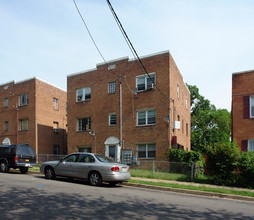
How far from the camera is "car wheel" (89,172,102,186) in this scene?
12.0 m

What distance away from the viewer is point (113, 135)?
2256 centimetres

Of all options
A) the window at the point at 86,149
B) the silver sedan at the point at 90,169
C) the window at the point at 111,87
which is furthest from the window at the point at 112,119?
the silver sedan at the point at 90,169

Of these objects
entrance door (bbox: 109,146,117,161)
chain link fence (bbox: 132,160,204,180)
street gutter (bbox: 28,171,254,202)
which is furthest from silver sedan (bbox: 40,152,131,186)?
entrance door (bbox: 109,146,117,161)

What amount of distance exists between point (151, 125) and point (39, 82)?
1379cm

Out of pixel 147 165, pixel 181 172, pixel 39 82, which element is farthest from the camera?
pixel 39 82

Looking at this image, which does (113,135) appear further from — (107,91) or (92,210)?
(92,210)

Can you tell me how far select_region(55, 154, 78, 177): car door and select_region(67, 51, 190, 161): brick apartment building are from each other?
27.8 ft

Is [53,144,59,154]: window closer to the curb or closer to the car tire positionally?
the curb

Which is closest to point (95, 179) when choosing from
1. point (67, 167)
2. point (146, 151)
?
point (67, 167)

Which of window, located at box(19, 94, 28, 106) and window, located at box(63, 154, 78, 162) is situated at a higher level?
window, located at box(19, 94, 28, 106)

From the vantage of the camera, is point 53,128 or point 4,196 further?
point 53,128

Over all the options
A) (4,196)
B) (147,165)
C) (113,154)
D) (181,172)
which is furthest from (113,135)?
(4,196)

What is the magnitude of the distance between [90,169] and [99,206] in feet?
14.9

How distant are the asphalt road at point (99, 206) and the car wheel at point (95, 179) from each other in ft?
5.43
